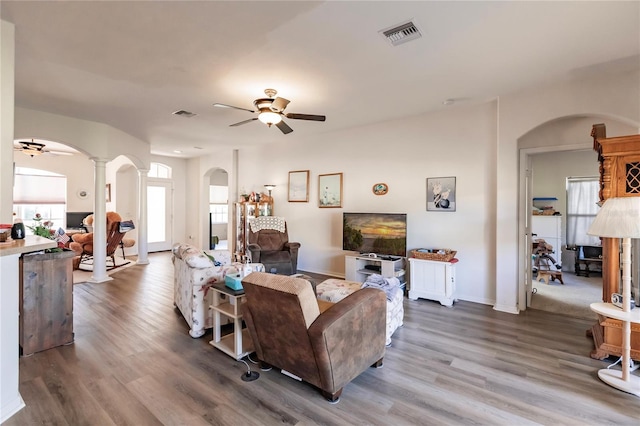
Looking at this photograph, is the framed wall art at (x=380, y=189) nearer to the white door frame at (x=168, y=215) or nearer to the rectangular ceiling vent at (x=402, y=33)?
the rectangular ceiling vent at (x=402, y=33)

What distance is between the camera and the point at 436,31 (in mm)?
2547

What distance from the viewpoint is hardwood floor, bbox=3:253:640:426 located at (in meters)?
2.02

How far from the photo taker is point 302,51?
2867mm

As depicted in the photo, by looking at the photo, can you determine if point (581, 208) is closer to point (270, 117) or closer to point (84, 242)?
point (270, 117)

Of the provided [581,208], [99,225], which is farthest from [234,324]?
[581,208]

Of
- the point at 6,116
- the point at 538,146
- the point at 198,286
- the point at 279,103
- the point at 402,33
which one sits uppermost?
the point at 402,33

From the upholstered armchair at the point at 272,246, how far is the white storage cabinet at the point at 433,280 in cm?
212

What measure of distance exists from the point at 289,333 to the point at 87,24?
9.63 feet

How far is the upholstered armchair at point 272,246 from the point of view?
17.4 feet

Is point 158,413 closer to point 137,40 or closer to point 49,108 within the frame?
point 137,40

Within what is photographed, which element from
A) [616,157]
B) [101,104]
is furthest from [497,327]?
[101,104]

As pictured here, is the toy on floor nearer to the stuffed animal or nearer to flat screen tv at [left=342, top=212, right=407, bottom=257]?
flat screen tv at [left=342, top=212, right=407, bottom=257]

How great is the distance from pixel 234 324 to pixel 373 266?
2.82 metres

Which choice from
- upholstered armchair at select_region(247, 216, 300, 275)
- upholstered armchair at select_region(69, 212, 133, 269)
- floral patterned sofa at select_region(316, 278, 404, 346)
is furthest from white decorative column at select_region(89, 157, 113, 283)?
floral patterned sofa at select_region(316, 278, 404, 346)
